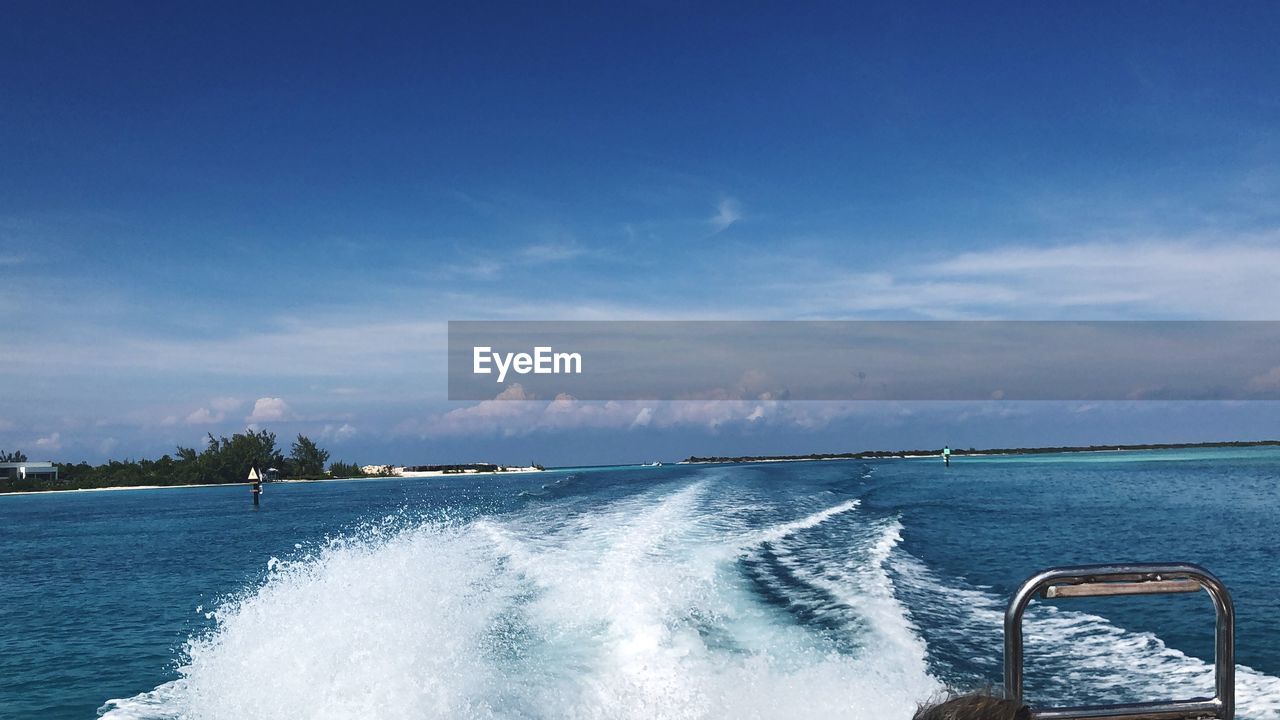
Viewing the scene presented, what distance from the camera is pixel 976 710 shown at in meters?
1.74

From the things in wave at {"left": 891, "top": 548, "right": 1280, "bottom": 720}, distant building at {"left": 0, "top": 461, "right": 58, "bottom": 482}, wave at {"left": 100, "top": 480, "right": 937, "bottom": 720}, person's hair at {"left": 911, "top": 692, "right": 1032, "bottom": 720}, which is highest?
person's hair at {"left": 911, "top": 692, "right": 1032, "bottom": 720}

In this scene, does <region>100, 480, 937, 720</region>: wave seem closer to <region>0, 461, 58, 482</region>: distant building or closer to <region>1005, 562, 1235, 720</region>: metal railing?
<region>1005, 562, 1235, 720</region>: metal railing

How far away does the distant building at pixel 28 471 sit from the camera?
111 metres

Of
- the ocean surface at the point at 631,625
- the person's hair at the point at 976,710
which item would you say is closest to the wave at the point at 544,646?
the ocean surface at the point at 631,625

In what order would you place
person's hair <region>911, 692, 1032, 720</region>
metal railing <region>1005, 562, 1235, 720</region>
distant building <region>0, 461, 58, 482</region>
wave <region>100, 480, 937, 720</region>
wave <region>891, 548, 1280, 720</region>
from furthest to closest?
distant building <region>0, 461, 58, 482</region>, wave <region>891, 548, 1280, 720</region>, wave <region>100, 480, 937, 720</region>, metal railing <region>1005, 562, 1235, 720</region>, person's hair <region>911, 692, 1032, 720</region>

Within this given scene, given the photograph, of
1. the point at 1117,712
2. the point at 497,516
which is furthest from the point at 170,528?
the point at 1117,712

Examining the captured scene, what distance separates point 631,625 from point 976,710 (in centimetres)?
915

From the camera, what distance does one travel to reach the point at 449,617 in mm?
11320

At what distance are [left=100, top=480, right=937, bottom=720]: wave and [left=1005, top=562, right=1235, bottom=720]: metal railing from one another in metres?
5.51

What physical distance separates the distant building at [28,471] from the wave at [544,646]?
121866 mm

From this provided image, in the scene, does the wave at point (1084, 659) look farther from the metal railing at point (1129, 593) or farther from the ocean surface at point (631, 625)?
the metal railing at point (1129, 593)

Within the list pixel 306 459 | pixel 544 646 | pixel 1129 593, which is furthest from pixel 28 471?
pixel 1129 593

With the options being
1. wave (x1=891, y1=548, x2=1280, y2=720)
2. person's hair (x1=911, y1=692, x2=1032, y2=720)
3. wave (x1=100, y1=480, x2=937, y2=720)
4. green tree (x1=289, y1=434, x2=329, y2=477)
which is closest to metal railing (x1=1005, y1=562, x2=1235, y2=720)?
person's hair (x1=911, y1=692, x2=1032, y2=720)

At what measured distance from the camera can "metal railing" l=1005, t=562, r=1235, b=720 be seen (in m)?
2.34
